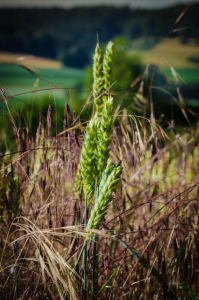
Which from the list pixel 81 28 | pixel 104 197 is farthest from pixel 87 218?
pixel 81 28

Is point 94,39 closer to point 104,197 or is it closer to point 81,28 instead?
point 81,28

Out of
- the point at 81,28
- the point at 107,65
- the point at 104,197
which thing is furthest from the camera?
the point at 81,28

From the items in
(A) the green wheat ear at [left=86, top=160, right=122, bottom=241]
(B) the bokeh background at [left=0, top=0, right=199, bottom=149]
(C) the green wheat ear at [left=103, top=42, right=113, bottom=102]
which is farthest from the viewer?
(B) the bokeh background at [left=0, top=0, right=199, bottom=149]

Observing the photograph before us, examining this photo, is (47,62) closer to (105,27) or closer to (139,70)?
(105,27)

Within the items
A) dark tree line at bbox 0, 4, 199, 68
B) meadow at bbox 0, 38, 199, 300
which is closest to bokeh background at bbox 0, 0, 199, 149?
dark tree line at bbox 0, 4, 199, 68

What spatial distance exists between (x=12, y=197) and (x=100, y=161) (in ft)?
0.70

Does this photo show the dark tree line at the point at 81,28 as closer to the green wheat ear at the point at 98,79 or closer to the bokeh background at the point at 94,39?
the bokeh background at the point at 94,39

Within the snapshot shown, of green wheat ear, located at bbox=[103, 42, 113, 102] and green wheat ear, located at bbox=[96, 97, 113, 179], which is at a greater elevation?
green wheat ear, located at bbox=[103, 42, 113, 102]

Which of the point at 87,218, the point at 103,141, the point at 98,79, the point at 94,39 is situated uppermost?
the point at 94,39

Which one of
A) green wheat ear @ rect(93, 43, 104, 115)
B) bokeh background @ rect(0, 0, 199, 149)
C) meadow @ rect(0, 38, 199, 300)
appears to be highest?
bokeh background @ rect(0, 0, 199, 149)

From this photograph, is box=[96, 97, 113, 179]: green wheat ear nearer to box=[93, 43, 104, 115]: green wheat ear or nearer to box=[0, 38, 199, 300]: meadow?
box=[0, 38, 199, 300]: meadow

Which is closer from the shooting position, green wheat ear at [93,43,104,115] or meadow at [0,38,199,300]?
meadow at [0,38,199,300]

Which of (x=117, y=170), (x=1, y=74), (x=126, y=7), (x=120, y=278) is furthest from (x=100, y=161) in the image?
(x=126, y=7)

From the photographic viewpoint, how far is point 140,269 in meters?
0.48
